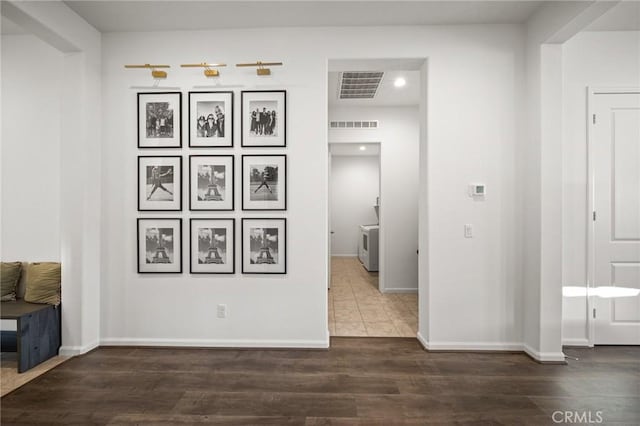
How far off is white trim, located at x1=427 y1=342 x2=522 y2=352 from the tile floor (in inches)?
18.3

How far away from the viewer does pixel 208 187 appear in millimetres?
3590

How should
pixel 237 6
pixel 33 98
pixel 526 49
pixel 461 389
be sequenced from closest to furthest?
pixel 461 389 → pixel 237 6 → pixel 526 49 → pixel 33 98

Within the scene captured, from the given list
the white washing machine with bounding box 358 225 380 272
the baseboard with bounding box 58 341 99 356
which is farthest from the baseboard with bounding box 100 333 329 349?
the white washing machine with bounding box 358 225 380 272

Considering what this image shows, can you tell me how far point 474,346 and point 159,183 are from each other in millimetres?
3348

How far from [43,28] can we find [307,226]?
2.68 meters

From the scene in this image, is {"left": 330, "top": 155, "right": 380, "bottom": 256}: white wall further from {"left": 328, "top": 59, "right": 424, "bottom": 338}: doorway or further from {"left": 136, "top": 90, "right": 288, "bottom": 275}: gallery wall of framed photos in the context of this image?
{"left": 136, "top": 90, "right": 288, "bottom": 275}: gallery wall of framed photos

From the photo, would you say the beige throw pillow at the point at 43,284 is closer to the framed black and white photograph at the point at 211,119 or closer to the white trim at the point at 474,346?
the framed black and white photograph at the point at 211,119

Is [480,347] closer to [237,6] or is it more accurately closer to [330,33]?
[330,33]

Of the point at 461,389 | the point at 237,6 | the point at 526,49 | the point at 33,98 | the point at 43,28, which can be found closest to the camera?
the point at 461,389

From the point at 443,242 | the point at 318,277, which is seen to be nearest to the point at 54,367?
the point at 318,277

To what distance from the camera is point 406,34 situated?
137 inches

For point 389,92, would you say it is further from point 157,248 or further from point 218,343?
point 218,343

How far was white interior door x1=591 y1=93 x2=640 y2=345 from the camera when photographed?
3.54 metres

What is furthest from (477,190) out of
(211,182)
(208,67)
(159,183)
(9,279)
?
(9,279)
